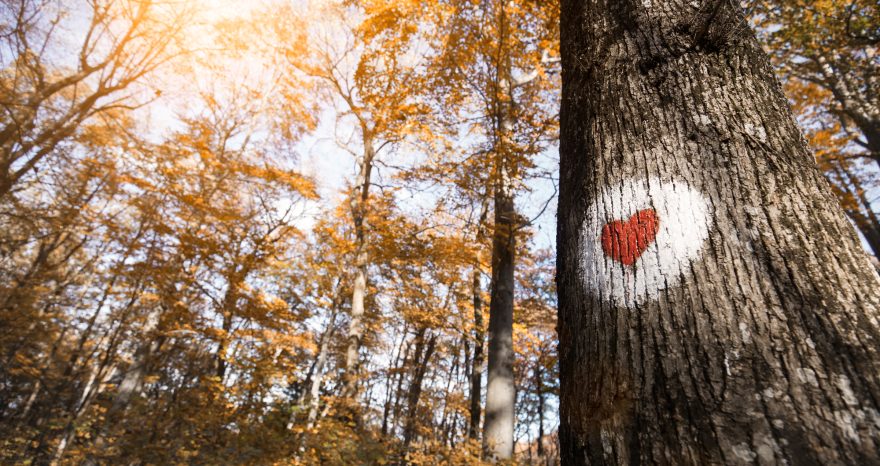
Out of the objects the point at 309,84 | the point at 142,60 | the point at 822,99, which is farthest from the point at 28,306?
the point at 822,99

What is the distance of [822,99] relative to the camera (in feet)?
27.8

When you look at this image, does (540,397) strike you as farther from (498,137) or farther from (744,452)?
(744,452)

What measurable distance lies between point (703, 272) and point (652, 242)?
0.13 metres

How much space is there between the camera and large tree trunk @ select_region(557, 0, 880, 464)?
0.65 meters

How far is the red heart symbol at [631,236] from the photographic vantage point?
922 mm

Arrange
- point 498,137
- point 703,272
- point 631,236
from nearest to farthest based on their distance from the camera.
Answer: point 703,272 → point 631,236 → point 498,137

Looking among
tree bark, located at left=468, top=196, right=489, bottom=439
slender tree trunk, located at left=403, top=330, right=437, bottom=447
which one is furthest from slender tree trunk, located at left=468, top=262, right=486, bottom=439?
slender tree trunk, located at left=403, top=330, right=437, bottom=447

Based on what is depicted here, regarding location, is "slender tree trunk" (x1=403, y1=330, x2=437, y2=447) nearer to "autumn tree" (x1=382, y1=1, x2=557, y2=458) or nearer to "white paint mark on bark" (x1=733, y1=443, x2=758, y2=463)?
"autumn tree" (x1=382, y1=1, x2=557, y2=458)

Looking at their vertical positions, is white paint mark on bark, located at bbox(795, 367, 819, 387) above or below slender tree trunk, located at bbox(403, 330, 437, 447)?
below

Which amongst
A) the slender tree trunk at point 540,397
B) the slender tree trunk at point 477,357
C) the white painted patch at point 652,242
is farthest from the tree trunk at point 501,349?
the slender tree trunk at point 540,397

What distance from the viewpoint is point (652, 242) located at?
912 mm

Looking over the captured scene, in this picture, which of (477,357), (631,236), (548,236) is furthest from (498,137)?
(477,357)

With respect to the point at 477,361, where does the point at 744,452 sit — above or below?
below

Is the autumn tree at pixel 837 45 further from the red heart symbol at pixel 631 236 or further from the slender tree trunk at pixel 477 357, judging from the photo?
the slender tree trunk at pixel 477 357
